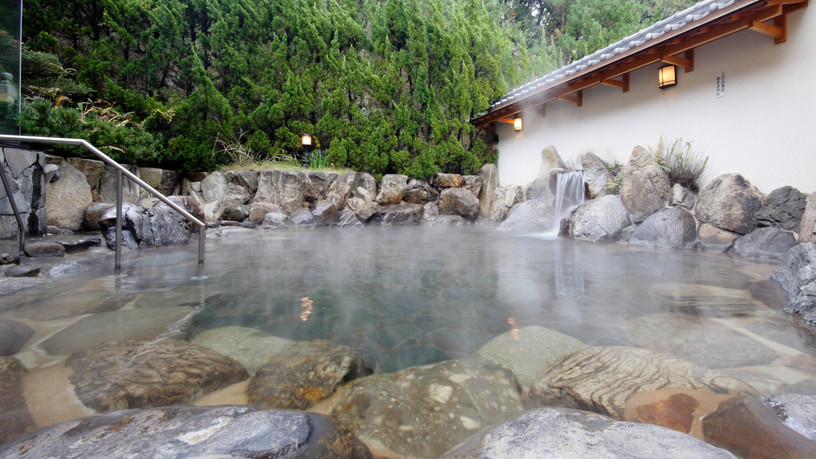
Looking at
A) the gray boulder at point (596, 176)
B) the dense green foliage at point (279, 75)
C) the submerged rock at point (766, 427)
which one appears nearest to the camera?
the submerged rock at point (766, 427)

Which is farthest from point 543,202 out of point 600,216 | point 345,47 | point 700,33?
point 345,47

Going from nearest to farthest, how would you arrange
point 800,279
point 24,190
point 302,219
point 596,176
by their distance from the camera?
point 800,279 → point 24,190 → point 596,176 → point 302,219

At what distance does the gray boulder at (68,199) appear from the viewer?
531 cm

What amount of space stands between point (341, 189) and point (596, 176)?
20.0ft

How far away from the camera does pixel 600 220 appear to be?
6.14 m

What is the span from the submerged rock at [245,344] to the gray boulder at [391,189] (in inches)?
307

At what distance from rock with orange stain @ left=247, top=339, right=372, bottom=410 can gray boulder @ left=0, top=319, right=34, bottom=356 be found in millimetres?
1302

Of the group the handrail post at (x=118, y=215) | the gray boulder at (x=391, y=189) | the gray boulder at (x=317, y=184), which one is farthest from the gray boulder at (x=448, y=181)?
the handrail post at (x=118, y=215)

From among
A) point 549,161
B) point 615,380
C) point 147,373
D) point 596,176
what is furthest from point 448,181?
point 147,373

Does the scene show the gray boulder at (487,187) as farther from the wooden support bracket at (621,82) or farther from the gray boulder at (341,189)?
the wooden support bracket at (621,82)

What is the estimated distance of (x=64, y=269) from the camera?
11.0 feet

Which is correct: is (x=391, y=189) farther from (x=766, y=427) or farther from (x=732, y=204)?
(x=766, y=427)

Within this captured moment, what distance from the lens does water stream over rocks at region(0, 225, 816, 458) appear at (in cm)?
116

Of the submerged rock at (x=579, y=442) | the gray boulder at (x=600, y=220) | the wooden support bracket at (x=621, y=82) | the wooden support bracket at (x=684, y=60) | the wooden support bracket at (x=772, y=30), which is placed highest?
the wooden support bracket at (x=621, y=82)
